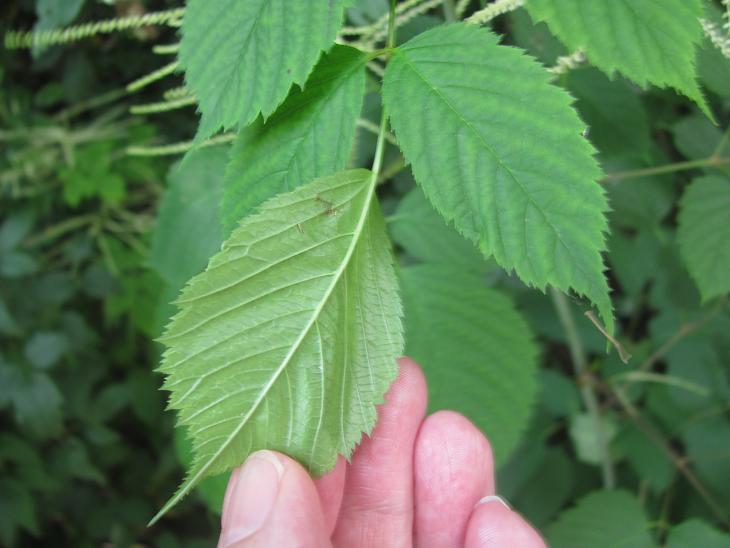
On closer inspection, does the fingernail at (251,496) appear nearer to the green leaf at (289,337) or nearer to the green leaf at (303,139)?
the green leaf at (289,337)

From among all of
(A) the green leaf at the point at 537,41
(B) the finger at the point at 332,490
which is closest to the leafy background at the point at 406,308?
(A) the green leaf at the point at 537,41

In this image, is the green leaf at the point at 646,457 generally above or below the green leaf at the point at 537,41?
below

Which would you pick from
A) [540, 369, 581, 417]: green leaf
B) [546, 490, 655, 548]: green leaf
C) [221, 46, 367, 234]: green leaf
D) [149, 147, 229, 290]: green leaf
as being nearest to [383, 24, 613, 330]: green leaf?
[221, 46, 367, 234]: green leaf

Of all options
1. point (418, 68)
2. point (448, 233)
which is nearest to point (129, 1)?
point (448, 233)

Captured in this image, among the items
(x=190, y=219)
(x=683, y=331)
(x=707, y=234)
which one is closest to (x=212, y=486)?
(x=190, y=219)

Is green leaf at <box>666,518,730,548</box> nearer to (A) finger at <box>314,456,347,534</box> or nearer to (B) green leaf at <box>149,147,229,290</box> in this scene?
(A) finger at <box>314,456,347,534</box>

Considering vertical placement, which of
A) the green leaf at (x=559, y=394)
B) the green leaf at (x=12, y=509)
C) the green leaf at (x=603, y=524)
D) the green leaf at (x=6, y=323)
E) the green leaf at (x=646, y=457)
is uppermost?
the green leaf at (x=6, y=323)

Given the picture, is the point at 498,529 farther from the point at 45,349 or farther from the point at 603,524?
the point at 45,349
